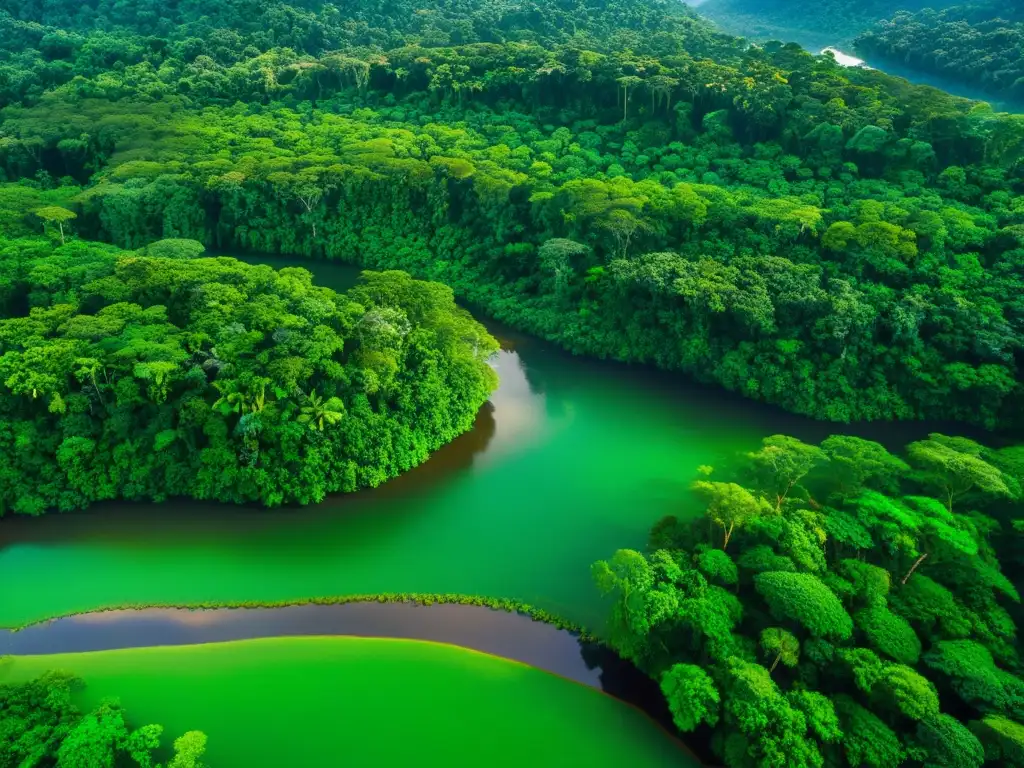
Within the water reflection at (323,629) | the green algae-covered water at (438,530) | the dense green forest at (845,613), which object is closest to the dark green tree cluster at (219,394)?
the green algae-covered water at (438,530)

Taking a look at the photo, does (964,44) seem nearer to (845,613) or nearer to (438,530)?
(845,613)

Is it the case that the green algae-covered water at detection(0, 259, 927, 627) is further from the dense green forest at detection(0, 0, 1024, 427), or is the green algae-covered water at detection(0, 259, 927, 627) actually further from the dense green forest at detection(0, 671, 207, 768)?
the dense green forest at detection(0, 671, 207, 768)

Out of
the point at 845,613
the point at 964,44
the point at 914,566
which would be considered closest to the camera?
the point at 845,613

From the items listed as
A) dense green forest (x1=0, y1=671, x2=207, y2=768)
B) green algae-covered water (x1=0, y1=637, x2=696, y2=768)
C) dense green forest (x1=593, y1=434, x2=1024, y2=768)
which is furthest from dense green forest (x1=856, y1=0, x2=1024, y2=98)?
dense green forest (x1=0, y1=671, x2=207, y2=768)

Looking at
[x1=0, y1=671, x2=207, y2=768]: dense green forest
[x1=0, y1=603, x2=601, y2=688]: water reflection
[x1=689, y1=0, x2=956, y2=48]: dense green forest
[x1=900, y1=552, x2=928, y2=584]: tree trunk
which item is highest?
[x1=689, y1=0, x2=956, y2=48]: dense green forest

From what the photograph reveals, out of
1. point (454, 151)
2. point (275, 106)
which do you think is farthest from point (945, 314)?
point (275, 106)

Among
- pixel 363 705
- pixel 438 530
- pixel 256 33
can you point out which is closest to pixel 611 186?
pixel 438 530

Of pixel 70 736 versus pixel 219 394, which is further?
pixel 219 394
